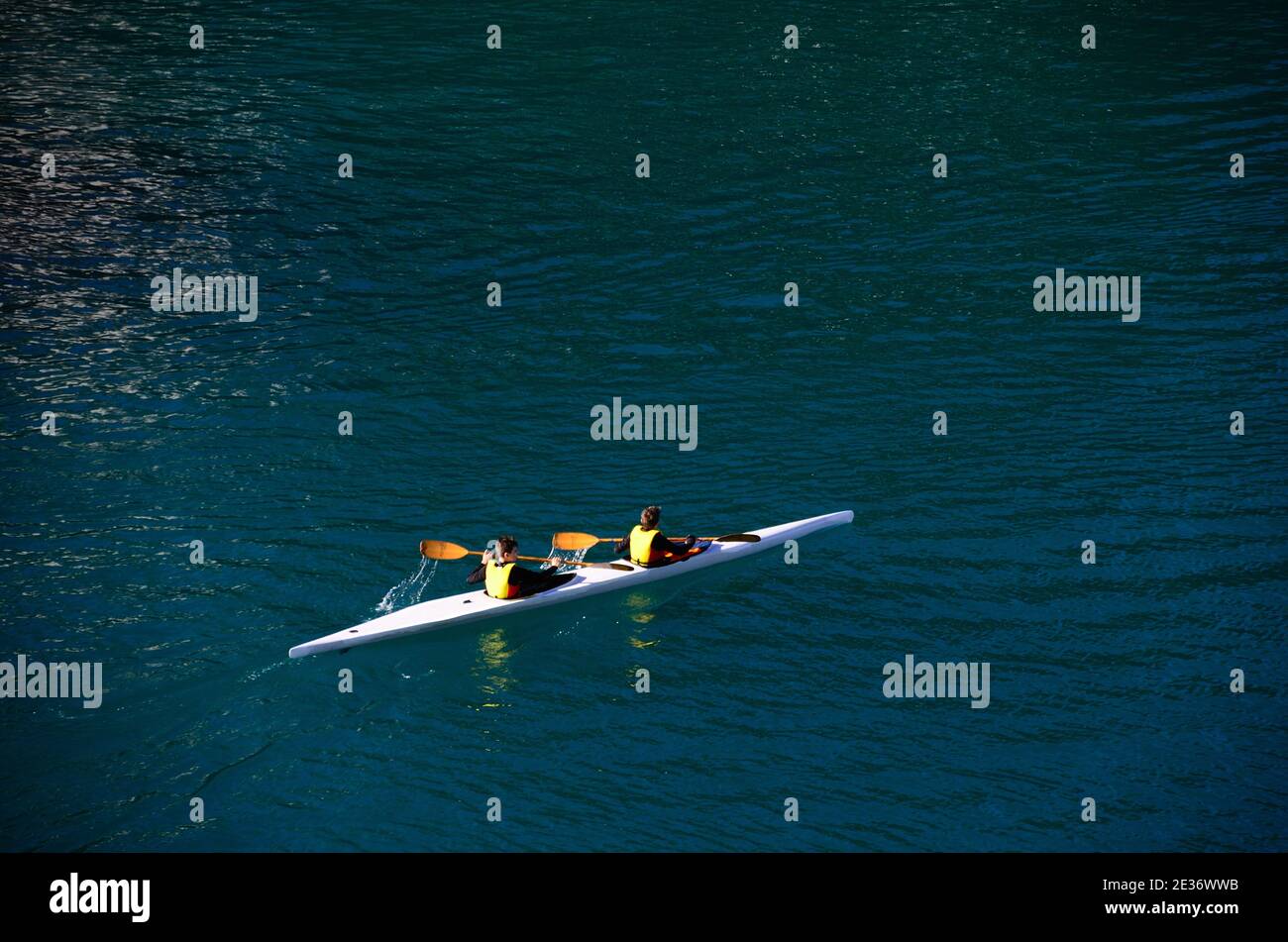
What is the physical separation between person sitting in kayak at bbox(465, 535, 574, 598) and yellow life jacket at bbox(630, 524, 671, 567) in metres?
1.53

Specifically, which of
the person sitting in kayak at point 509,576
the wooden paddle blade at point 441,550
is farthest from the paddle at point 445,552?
the person sitting in kayak at point 509,576

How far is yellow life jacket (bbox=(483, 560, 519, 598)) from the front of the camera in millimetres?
23828

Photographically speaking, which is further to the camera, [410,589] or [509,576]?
[410,589]

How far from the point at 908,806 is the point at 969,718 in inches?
95.8

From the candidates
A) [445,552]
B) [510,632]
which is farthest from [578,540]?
[445,552]

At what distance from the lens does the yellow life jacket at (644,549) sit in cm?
2484

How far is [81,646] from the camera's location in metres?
22.7

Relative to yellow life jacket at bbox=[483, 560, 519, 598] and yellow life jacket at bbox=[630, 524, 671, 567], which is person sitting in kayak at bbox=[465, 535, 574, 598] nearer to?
yellow life jacket at bbox=[483, 560, 519, 598]

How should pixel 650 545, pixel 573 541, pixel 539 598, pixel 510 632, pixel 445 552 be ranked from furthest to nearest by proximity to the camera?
pixel 650 545, pixel 573 541, pixel 445 552, pixel 539 598, pixel 510 632

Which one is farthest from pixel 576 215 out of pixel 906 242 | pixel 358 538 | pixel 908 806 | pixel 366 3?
pixel 908 806

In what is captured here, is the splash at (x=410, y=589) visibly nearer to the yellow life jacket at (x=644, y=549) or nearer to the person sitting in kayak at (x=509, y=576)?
the person sitting in kayak at (x=509, y=576)

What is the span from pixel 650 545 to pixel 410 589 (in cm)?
434

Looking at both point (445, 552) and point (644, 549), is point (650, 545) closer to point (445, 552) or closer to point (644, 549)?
point (644, 549)

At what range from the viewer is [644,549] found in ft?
81.7
